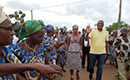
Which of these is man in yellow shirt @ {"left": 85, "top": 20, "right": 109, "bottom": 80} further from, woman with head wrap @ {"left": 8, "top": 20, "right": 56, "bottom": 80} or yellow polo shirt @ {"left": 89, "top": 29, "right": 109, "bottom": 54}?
woman with head wrap @ {"left": 8, "top": 20, "right": 56, "bottom": 80}

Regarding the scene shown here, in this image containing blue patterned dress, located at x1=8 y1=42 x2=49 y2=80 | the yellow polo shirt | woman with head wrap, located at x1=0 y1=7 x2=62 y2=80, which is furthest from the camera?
the yellow polo shirt

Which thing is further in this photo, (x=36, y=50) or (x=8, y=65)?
(x=36, y=50)

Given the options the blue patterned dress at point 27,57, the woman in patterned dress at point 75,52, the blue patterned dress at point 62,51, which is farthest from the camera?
the blue patterned dress at point 62,51

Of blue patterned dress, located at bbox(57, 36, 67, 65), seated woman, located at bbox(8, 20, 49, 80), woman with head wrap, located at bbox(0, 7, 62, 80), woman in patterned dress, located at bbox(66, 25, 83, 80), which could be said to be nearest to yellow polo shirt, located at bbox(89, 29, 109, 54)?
woman in patterned dress, located at bbox(66, 25, 83, 80)

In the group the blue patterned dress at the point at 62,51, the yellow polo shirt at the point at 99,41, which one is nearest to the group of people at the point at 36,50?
the yellow polo shirt at the point at 99,41

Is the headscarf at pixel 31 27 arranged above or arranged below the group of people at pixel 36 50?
above

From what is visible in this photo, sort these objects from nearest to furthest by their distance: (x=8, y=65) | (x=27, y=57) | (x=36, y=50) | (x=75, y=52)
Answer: (x=8, y=65), (x=27, y=57), (x=36, y=50), (x=75, y=52)

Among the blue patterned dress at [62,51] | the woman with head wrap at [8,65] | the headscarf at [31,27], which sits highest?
the headscarf at [31,27]

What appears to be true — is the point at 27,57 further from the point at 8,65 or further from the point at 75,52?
the point at 75,52

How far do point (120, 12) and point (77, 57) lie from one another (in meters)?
9.34

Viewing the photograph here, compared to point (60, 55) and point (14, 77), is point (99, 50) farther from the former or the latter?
point (14, 77)

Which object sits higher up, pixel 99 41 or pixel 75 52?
pixel 99 41

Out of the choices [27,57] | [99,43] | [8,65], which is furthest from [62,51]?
[8,65]

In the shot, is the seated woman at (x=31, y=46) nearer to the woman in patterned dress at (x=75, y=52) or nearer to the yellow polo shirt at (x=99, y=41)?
the woman in patterned dress at (x=75, y=52)
